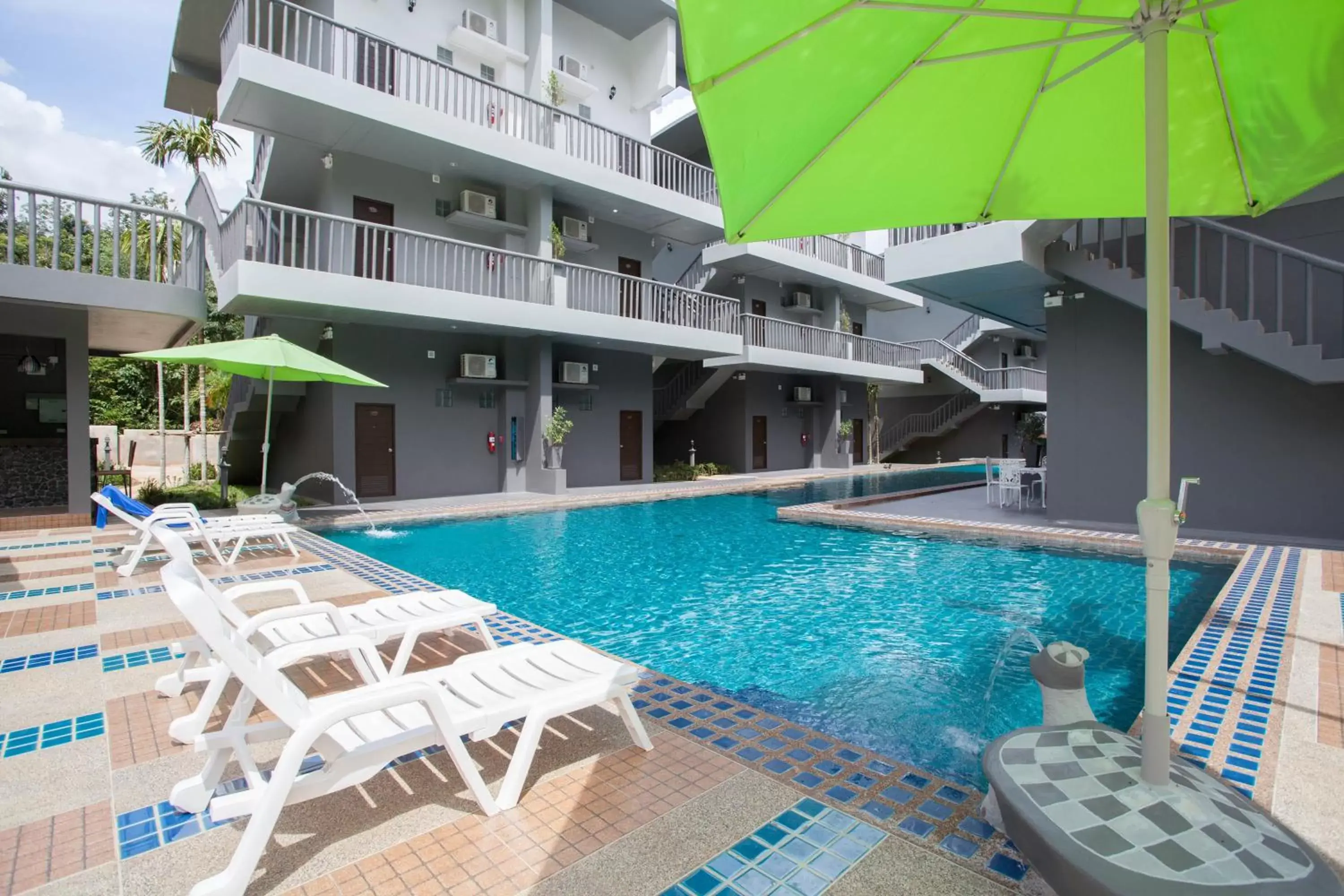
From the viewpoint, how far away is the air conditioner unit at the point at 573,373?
634 inches

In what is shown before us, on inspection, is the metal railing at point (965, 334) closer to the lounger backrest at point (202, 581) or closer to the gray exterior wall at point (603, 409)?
the gray exterior wall at point (603, 409)

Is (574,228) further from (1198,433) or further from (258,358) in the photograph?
(1198,433)

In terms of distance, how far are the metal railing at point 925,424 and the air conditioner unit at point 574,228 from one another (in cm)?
1675

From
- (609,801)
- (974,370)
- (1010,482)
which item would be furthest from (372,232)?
(974,370)

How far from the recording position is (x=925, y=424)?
1114 inches

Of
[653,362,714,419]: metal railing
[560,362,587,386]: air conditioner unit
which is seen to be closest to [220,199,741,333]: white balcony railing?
[560,362,587,386]: air conditioner unit

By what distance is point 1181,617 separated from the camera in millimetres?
5785

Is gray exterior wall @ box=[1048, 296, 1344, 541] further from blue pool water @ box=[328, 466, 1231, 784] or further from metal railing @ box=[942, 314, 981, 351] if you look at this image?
metal railing @ box=[942, 314, 981, 351]

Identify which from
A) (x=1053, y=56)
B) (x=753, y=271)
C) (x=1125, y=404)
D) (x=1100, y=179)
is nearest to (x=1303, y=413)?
(x=1125, y=404)

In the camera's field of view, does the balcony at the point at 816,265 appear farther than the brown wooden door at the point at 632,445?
Yes

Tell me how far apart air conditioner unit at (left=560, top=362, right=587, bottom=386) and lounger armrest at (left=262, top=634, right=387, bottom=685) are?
12.9 meters

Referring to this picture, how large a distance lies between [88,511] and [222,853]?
1068 cm

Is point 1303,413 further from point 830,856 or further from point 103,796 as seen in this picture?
point 103,796

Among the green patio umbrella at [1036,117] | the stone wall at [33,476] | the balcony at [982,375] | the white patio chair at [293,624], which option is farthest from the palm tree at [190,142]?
the balcony at [982,375]
